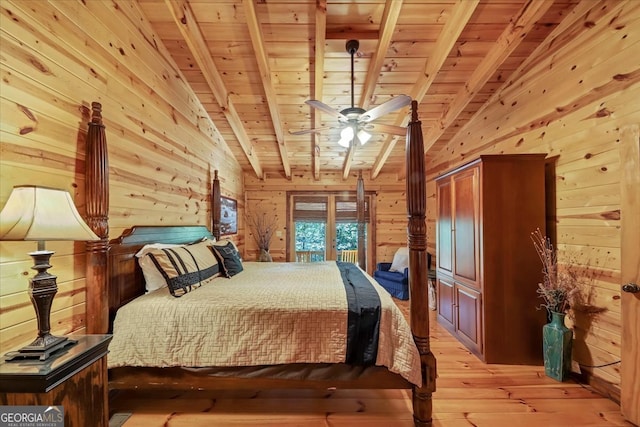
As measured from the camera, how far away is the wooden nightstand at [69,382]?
43.9 inches

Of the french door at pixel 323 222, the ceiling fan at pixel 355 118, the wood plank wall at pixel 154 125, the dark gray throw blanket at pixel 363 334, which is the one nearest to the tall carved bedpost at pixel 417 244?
the dark gray throw blanket at pixel 363 334

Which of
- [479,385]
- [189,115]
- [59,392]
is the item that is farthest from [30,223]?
[479,385]

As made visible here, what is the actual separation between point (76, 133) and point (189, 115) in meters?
1.71

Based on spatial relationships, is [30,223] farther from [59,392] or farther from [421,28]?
[421,28]

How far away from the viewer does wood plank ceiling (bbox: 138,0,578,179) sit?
7.96 ft

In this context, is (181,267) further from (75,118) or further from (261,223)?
(261,223)

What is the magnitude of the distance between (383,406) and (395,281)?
2895mm

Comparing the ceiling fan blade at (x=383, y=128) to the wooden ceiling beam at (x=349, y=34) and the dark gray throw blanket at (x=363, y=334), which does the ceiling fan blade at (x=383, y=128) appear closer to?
the wooden ceiling beam at (x=349, y=34)

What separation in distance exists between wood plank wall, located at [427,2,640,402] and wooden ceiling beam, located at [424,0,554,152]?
364mm

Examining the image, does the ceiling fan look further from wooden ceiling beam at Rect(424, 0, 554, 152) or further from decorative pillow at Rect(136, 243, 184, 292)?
decorative pillow at Rect(136, 243, 184, 292)

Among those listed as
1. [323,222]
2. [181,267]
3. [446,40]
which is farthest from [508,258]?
[323,222]

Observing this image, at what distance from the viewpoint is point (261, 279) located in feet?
8.51

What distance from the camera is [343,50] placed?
2857 millimetres

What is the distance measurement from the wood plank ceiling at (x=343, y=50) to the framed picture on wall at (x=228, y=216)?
1.25 m
